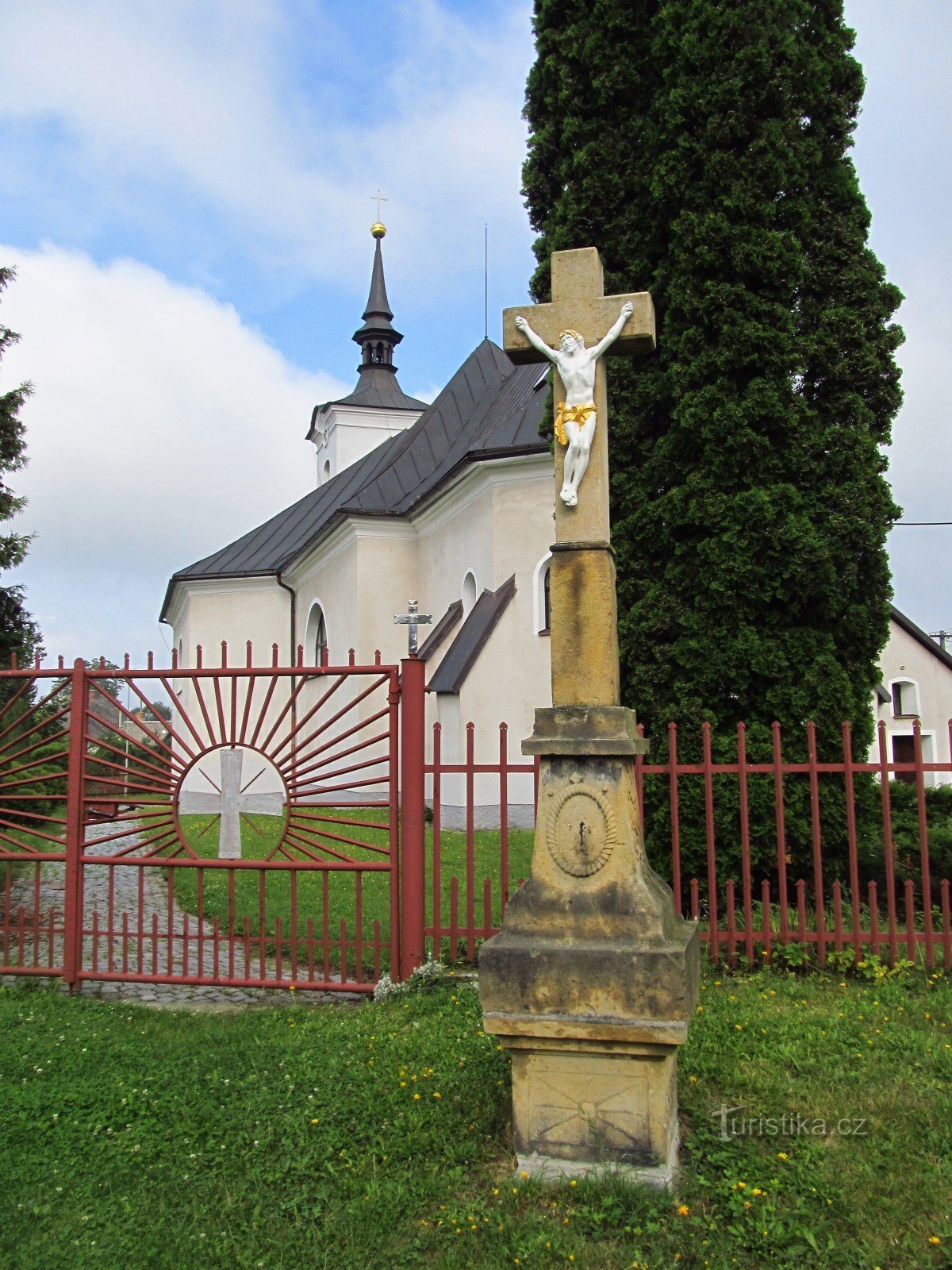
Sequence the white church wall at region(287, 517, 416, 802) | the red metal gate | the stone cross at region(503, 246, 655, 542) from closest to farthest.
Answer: the stone cross at region(503, 246, 655, 542), the red metal gate, the white church wall at region(287, 517, 416, 802)

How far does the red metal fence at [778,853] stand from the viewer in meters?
5.32

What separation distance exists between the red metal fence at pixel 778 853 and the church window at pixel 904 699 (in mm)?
13367

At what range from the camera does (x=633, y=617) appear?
703cm

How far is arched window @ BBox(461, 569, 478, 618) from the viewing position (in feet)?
52.6

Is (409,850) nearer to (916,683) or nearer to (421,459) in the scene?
(421,459)

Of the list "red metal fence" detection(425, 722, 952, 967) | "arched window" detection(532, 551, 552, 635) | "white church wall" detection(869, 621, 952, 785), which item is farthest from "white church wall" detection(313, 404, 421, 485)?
"red metal fence" detection(425, 722, 952, 967)

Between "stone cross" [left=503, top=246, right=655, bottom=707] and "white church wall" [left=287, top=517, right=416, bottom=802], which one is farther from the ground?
"white church wall" [left=287, top=517, right=416, bottom=802]

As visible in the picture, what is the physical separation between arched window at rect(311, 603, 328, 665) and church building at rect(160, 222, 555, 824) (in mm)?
42

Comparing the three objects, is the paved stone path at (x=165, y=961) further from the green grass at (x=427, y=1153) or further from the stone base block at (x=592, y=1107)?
the stone base block at (x=592, y=1107)

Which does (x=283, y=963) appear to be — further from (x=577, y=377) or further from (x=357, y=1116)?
(x=577, y=377)

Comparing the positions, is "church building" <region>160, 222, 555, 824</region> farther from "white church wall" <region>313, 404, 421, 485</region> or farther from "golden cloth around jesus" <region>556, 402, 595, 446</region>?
"white church wall" <region>313, 404, 421, 485</region>

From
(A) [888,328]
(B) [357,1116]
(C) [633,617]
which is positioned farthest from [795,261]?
(B) [357,1116]

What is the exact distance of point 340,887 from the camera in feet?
31.4

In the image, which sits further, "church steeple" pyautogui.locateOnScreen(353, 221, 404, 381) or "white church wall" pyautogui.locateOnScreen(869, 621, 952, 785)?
"church steeple" pyautogui.locateOnScreen(353, 221, 404, 381)
